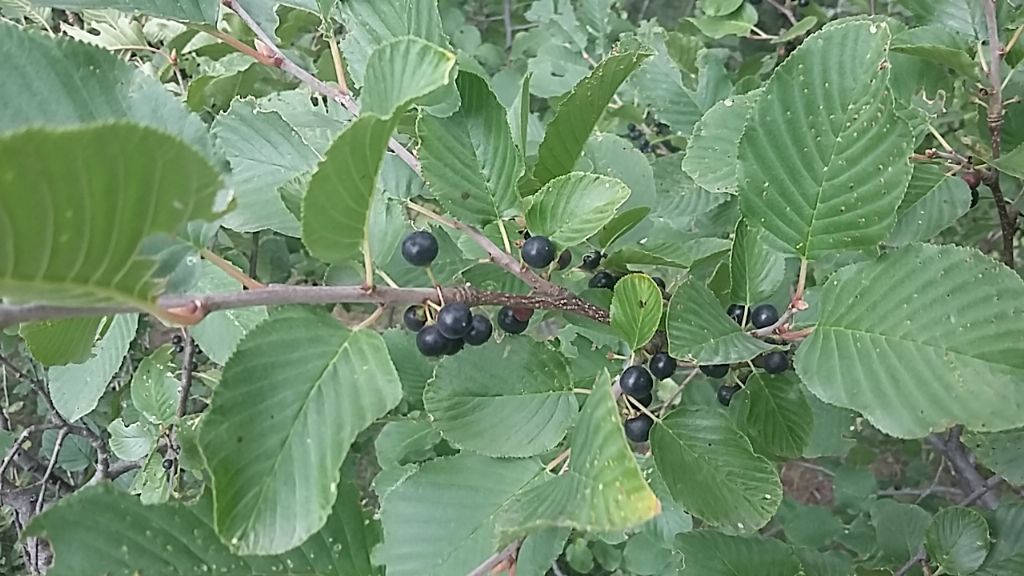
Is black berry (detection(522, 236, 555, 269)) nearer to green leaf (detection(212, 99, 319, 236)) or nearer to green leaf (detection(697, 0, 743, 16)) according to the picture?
green leaf (detection(212, 99, 319, 236))

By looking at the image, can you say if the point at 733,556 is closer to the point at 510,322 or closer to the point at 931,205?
the point at 510,322

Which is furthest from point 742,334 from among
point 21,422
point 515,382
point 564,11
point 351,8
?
point 21,422

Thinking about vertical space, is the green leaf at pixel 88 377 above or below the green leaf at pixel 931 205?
below

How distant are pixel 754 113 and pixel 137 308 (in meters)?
0.63

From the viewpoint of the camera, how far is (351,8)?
96 cm

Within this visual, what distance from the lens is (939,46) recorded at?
1.01 meters

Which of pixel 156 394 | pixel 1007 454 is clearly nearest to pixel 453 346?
pixel 156 394

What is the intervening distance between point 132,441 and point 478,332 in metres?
0.98

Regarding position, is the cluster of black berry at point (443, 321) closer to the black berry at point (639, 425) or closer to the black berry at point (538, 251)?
the black berry at point (538, 251)

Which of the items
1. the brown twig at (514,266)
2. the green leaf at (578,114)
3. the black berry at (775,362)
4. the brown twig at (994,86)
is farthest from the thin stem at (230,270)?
the brown twig at (994,86)

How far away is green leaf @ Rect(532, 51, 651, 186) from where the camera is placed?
85 centimetres

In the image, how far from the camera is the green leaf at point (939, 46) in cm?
102

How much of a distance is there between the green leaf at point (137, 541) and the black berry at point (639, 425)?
38 cm

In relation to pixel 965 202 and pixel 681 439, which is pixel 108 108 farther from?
pixel 965 202
